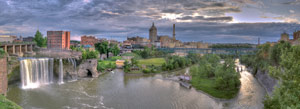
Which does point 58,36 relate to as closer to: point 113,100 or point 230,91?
point 113,100

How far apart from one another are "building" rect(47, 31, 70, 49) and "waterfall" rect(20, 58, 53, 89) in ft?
76.3

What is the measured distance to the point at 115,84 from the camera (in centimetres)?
2966

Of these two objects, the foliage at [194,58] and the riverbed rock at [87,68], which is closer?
the riverbed rock at [87,68]

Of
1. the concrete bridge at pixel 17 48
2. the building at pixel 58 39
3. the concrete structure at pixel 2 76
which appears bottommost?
the concrete structure at pixel 2 76

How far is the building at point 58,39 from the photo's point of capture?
50.7m

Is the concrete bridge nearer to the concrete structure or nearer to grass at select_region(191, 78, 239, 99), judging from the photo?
the concrete structure

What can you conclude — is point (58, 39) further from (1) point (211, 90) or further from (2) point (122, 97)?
(1) point (211, 90)

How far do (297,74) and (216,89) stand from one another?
568 inches

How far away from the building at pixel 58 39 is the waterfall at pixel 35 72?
23265mm

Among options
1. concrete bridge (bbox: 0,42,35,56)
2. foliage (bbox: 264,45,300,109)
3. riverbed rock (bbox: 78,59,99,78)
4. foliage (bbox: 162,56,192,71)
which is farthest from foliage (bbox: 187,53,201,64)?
foliage (bbox: 264,45,300,109)

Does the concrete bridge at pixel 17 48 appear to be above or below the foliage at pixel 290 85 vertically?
above

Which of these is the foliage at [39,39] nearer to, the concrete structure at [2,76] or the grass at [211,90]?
the concrete structure at [2,76]

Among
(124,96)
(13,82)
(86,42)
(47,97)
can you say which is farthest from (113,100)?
(86,42)

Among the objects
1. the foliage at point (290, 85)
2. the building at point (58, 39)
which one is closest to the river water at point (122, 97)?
the foliage at point (290, 85)
